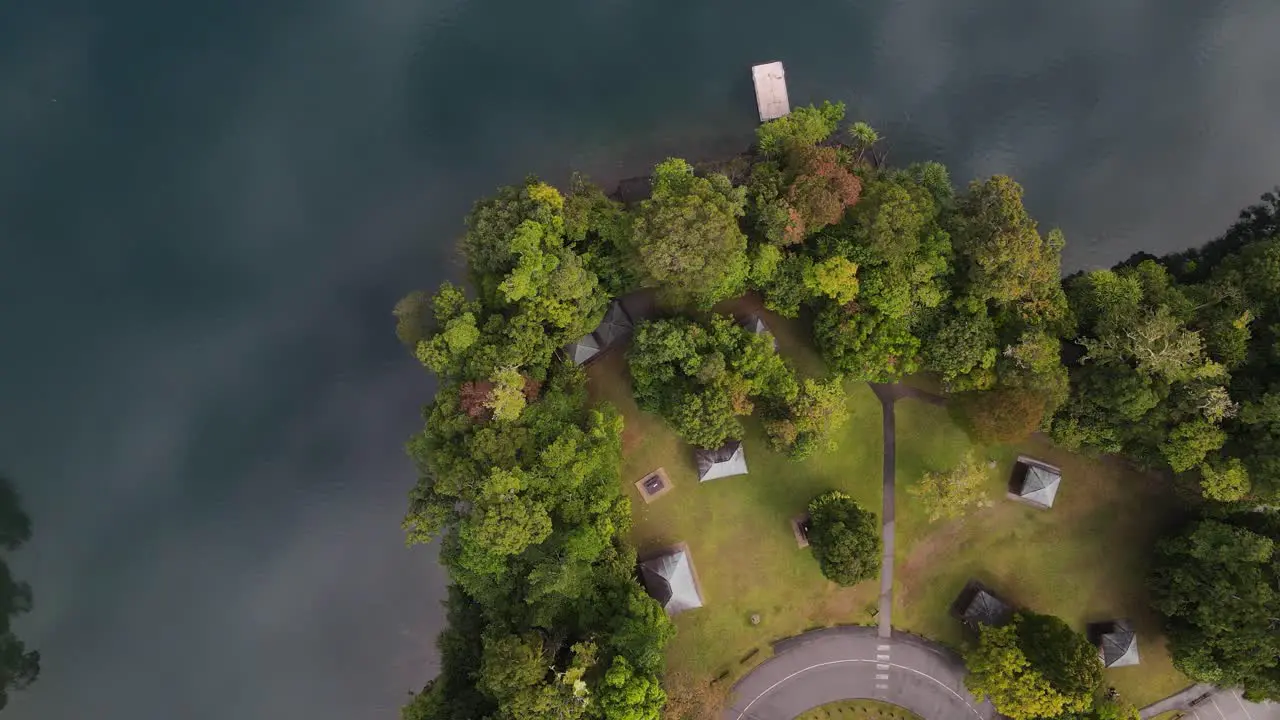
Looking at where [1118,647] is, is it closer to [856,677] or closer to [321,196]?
[856,677]

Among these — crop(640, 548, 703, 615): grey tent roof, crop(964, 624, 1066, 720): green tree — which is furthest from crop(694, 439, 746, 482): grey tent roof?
crop(964, 624, 1066, 720): green tree

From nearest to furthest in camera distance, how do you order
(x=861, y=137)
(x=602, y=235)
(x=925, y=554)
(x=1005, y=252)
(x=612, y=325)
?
(x=1005, y=252), (x=602, y=235), (x=861, y=137), (x=612, y=325), (x=925, y=554)

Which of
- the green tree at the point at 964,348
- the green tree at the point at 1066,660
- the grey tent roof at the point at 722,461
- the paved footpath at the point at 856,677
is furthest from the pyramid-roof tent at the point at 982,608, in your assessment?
the grey tent roof at the point at 722,461

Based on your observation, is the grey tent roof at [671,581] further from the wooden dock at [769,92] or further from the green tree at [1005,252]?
the wooden dock at [769,92]

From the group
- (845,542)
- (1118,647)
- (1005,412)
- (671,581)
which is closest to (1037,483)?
(1005,412)

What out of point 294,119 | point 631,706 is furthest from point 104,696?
point 294,119

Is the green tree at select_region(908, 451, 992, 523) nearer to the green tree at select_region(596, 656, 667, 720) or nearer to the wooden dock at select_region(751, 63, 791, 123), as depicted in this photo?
the green tree at select_region(596, 656, 667, 720)

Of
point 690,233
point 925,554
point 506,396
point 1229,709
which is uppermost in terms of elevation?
point 690,233
